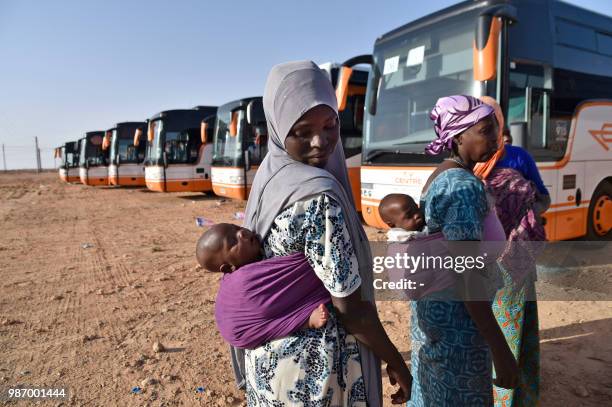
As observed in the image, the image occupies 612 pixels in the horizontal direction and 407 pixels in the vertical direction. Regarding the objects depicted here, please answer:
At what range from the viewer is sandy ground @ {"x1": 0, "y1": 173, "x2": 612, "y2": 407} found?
2885 mm

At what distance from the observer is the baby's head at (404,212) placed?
1.92m

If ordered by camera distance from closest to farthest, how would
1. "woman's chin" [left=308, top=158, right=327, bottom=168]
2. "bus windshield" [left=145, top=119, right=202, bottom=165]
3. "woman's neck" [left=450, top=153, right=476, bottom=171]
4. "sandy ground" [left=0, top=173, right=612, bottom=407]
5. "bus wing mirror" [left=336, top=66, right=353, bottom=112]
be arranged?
"woman's chin" [left=308, top=158, right=327, bottom=168] < "woman's neck" [left=450, top=153, right=476, bottom=171] < "sandy ground" [left=0, top=173, right=612, bottom=407] < "bus wing mirror" [left=336, top=66, right=353, bottom=112] < "bus windshield" [left=145, top=119, right=202, bottom=165]

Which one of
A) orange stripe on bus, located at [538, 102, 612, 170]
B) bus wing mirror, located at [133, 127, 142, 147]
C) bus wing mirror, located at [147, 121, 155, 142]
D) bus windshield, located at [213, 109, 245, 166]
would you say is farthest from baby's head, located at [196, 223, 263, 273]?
bus wing mirror, located at [133, 127, 142, 147]

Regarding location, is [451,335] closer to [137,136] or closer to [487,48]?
[487,48]

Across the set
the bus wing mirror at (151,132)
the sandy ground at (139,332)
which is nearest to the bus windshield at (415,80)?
the sandy ground at (139,332)

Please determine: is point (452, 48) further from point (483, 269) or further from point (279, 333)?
point (279, 333)

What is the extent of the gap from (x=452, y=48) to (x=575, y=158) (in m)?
2.13

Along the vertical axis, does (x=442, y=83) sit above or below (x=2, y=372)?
above

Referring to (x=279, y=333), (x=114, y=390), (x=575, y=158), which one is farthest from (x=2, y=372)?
(x=575, y=158)

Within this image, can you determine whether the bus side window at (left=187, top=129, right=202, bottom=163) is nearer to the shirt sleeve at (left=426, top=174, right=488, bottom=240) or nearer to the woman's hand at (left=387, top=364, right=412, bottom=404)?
the shirt sleeve at (left=426, top=174, right=488, bottom=240)

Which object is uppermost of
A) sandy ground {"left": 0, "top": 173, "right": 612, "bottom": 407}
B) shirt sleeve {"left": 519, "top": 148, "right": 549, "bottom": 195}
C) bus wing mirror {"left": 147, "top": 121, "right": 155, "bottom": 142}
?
bus wing mirror {"left": 147, "top": 121, "right": 155, "bottom": 142}

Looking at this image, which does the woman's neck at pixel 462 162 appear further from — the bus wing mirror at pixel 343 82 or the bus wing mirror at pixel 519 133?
the bus wing mirror at pixel 343 82

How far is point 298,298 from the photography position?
49.3 inches

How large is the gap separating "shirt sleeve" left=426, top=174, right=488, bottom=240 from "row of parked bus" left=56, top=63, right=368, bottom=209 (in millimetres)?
5092
